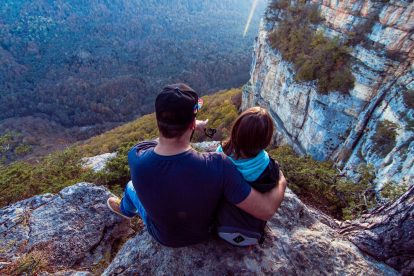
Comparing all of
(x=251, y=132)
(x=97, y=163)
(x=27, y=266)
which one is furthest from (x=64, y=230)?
(x=97, y=163)

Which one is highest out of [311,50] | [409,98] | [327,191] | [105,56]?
[409,98]

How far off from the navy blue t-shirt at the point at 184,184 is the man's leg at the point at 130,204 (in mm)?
700

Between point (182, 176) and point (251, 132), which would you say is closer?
point (182, 176)

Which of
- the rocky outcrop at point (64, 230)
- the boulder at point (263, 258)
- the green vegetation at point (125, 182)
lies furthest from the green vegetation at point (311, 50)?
the rocky outcrop at point (64, 230)

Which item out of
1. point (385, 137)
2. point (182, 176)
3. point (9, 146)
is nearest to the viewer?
point (182, 176)

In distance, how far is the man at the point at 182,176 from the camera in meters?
2.58

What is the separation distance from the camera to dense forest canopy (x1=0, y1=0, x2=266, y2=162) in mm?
96062

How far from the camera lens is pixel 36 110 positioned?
9431 centimetres

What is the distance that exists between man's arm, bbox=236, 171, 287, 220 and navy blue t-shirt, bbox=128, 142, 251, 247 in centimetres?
8

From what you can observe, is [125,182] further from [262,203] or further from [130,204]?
[262,203]

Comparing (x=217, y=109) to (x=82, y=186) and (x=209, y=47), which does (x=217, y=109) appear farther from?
(x=209, y=47)

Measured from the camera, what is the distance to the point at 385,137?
12156mm

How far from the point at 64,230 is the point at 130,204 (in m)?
1.54

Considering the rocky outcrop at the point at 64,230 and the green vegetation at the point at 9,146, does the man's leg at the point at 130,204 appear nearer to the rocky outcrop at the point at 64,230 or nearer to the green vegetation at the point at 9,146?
the rocky outcrop at the point at 64,230
